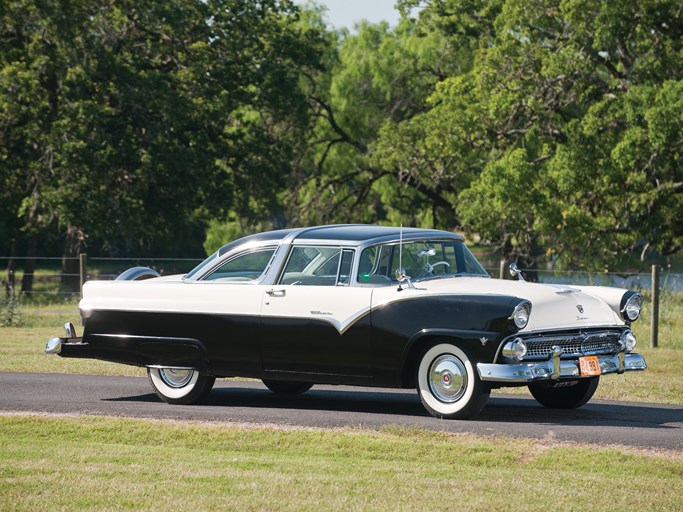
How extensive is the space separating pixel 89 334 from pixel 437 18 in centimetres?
3187

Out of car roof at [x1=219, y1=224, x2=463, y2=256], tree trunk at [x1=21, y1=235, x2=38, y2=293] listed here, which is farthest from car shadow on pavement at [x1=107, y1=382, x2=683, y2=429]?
tree trunk at [x1=21, y1=235, x2=38, y2=293]

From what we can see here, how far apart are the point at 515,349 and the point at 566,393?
1.94m

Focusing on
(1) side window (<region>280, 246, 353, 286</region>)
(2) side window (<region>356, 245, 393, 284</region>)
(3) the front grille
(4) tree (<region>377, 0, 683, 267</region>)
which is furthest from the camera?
(4) tree (<region>377, 0, 683, 267</region>)

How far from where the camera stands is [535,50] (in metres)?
35.4

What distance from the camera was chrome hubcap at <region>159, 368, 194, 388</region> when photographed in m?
12.5

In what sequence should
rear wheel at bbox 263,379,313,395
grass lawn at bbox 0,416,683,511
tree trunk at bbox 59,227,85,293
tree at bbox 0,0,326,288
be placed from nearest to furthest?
grass lawn at bbox 0,416,683,511
rear wheel at bbox 263,379,313,395
tree at bbox 0,0,326,288
tree trunk at bbox 59,227,85,293

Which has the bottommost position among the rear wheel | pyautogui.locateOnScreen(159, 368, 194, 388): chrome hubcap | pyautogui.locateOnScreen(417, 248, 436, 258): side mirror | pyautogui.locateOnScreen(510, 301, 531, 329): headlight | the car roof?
the rear wheel

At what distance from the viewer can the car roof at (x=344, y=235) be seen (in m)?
11.8

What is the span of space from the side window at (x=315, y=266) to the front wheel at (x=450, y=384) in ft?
3.86

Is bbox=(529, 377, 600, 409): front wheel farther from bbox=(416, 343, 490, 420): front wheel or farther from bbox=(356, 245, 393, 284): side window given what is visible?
bbox=(356, 245, 393, 284): side window

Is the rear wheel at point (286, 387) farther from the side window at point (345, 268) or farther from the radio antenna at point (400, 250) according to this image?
the radio antenna at point (400, 250)

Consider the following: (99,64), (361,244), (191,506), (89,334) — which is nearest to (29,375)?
(89,334)

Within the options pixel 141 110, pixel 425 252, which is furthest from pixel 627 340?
pixel 141 110

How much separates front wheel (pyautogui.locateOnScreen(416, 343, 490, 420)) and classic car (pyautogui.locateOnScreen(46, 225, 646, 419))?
0.01m
